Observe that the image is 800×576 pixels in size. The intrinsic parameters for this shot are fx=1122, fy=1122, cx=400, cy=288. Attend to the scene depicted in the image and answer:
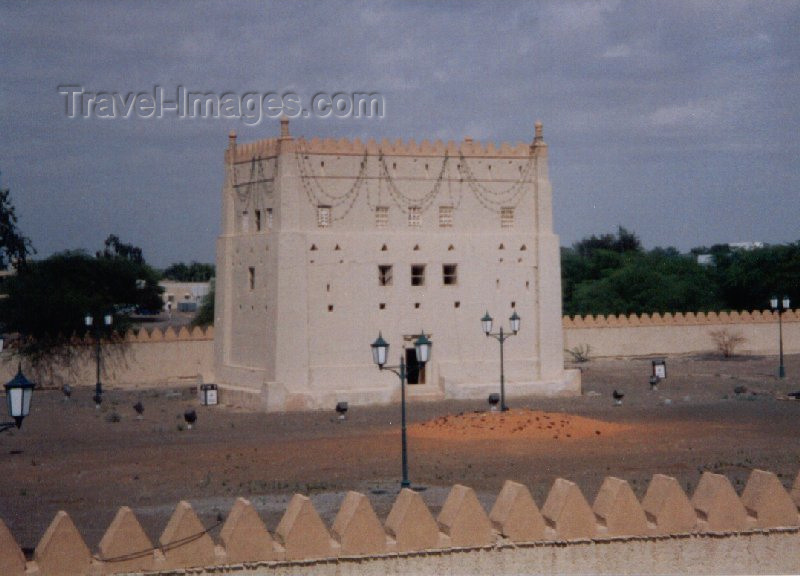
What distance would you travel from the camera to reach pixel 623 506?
38.0 ft

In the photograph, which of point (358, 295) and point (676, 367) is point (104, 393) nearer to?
point (358, 295)

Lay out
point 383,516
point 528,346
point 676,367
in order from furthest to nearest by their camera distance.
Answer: point 676,367 → point 528,346 → point 383,516

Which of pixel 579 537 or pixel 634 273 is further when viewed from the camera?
pixel 634 273

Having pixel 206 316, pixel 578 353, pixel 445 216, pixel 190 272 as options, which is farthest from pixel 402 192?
pixel 190 272

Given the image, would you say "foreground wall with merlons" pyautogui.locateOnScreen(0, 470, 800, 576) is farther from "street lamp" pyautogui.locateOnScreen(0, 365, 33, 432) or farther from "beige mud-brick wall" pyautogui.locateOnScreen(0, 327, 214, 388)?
"beige mud-brick wall" pyautogui.locateOnScreen(0, 327, 214, 388)

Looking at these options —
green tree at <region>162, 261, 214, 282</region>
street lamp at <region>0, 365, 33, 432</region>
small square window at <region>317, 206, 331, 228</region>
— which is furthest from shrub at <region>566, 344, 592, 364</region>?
green tree at <region>162, 261, 214, 282</region>

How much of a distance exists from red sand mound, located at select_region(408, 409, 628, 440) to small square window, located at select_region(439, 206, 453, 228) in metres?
9.05

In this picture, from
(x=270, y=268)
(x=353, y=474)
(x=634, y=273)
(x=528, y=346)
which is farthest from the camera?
(x=634, y=273)

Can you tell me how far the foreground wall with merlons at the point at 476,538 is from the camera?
10219mm

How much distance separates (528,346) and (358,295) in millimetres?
5597

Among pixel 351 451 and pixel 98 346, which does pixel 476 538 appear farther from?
pixel 98 346

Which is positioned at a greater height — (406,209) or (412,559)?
(406,209)

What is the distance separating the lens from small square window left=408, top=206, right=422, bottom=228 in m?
32.8

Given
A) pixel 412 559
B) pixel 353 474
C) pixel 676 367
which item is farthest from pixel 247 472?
pixel 676 367
